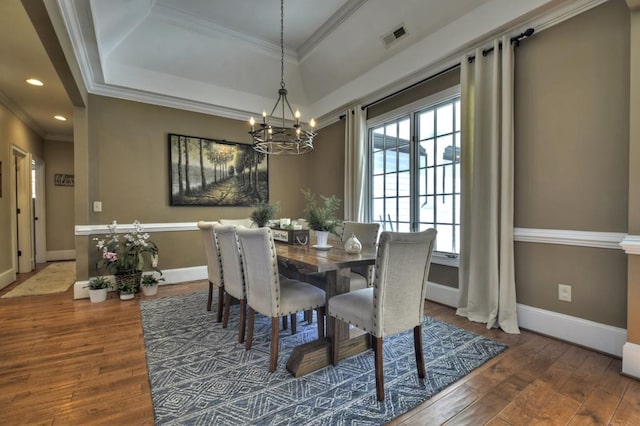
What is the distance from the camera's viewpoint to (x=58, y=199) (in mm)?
6352

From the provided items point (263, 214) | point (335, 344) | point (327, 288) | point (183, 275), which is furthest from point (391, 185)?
point (183, 275)

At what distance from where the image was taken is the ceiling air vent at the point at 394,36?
3.45 metres

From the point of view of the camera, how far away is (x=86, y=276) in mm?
3777

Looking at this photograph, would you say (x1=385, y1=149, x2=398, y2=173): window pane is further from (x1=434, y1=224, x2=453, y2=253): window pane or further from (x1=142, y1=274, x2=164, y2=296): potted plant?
(x1=142, y1=274, x2=164, y2=296): potted plant

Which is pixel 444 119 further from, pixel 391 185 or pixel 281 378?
pixel 281 378

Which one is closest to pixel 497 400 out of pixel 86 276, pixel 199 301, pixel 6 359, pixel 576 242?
pixel 576 242

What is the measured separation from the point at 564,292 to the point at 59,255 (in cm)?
849

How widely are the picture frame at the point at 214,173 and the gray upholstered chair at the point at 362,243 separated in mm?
2304

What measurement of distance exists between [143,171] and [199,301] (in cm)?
205

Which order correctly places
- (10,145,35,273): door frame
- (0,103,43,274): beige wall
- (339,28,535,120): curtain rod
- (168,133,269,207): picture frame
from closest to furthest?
1. (339,28,535,120): curtain rod
2. (0,103,43,274): beige wall
3. (168,133,269,207): picture frame
4. (10,145,35,273): door frame

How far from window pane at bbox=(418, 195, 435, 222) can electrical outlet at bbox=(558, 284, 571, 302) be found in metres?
1.37

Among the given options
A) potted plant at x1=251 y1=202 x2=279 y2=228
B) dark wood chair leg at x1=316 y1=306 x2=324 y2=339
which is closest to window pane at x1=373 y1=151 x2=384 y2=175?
potted plant at x1=251 y1=202 x2=279 y2=228

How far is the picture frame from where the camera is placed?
4445mm

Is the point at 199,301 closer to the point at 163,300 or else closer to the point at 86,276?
the point at 163,300
